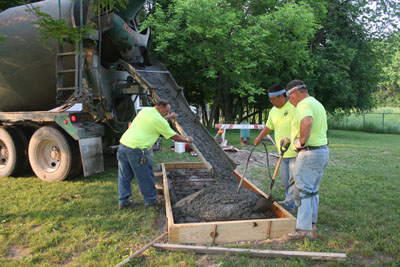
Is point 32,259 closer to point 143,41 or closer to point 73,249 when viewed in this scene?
point 73,249

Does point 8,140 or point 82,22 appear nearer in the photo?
point 82,22

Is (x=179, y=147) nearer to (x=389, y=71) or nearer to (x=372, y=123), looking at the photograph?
(x=372, y=123)

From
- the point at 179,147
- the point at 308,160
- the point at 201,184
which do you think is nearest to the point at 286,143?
the point at 308,160

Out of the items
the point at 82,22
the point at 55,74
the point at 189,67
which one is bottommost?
the point at 55,74

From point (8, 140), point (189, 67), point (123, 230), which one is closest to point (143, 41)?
point (8, 140)

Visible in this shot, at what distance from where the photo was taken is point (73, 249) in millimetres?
3355

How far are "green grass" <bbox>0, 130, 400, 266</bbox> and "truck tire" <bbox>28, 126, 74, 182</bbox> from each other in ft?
0.72

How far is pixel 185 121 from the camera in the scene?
6.46 metres

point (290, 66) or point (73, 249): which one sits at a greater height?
point (290, 66)

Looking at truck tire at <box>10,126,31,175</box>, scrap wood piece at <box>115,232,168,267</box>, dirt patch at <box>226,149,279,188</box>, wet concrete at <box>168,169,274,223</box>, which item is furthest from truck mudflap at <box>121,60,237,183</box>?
truck tire at <box>10,126,31,175</box>

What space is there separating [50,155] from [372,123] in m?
27.3

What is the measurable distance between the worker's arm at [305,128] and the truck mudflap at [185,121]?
211 centimetres

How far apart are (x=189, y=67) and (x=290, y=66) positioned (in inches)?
217

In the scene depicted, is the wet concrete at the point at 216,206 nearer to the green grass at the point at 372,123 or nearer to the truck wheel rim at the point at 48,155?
the truck wheel rim at the point at 48,155
